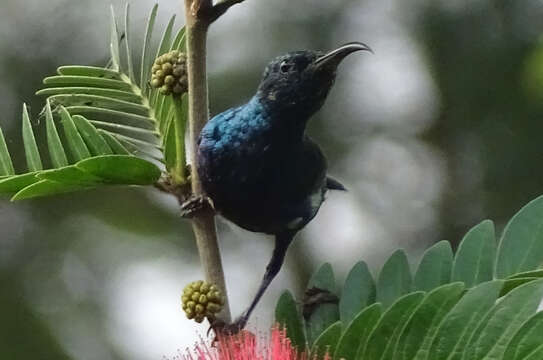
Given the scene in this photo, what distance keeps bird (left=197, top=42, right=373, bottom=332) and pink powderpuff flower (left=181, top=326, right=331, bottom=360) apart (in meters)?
0.10

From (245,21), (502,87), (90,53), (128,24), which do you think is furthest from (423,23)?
(128,24)

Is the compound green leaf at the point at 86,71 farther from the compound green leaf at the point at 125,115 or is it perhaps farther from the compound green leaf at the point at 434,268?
the compound green leaf at the point at 434,268

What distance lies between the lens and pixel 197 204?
103cm

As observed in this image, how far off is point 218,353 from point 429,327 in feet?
0.60

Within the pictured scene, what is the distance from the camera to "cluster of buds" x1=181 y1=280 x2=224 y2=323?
0.95m

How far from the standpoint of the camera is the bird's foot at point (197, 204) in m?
1.01

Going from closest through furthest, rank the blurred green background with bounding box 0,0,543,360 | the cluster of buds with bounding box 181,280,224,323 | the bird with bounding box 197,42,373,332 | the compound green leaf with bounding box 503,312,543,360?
the compound green leaf with bounding box 503,312,543,360 < the cluster of buds with bounding box 181,280,224,323 < the bird with bounding box 197,42,373,332 < the blurred green background with bounding box 0,0,543,360

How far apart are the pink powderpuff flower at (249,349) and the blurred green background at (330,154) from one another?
2.10 meters

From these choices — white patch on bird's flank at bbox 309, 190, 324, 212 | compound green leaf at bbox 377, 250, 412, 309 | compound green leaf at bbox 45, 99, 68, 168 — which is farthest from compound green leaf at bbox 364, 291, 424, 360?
compound green leaf at bbox 45, 99, 68, 168

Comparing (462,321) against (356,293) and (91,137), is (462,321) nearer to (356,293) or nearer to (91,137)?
(356,293)

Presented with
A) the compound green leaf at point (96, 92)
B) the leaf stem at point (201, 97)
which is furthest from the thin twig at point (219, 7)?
the compound green leaf at point (96, 92)

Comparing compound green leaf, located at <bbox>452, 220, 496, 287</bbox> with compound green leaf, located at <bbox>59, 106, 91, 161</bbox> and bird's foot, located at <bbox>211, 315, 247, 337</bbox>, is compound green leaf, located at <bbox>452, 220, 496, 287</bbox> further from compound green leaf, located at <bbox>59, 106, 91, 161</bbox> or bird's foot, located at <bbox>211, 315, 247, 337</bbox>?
compound green leaf, located at <bbox>59, 106, 91, 161</bbox>

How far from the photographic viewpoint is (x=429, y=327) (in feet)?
2.91

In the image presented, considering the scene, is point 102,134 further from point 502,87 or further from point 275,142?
point 502,87
